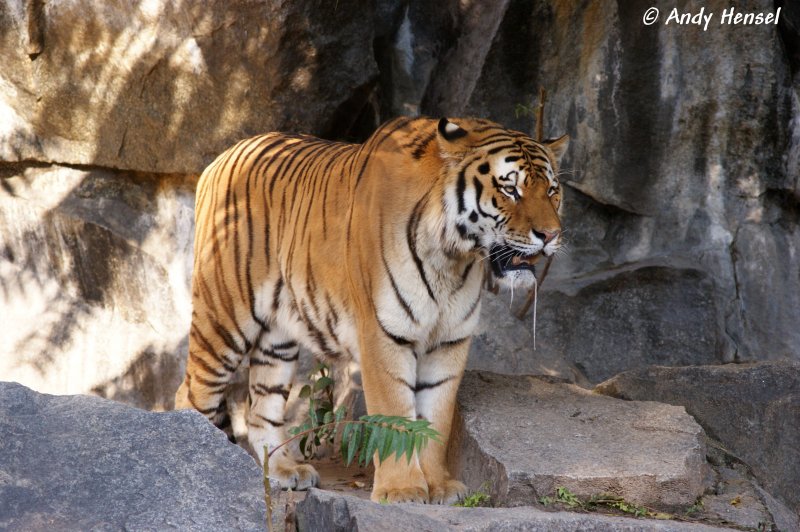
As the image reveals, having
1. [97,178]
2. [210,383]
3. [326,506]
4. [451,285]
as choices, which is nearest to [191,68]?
[97,178]

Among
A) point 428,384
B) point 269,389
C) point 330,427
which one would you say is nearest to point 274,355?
point 269,389

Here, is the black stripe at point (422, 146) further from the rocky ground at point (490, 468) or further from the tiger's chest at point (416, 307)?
the rocky ground at point (490, 468)

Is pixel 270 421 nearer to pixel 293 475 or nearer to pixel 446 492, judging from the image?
pixel 293 475

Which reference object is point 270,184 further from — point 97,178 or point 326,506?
point 326,506

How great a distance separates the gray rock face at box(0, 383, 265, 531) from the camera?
Result: 2418mm

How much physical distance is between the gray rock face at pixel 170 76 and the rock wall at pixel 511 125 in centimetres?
1

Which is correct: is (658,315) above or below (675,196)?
below

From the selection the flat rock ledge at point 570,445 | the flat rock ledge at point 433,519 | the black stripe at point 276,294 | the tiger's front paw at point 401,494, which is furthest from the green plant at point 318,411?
the flat rock ledge at point 433,519

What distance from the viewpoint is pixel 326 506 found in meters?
2.58

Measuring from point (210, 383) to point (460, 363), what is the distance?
1.31m

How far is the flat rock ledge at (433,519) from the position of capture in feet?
8.43

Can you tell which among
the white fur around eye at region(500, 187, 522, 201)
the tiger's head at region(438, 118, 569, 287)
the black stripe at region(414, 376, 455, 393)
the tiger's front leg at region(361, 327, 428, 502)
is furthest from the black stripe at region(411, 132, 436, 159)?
the black stripe at region(414, 376, 455, 393)

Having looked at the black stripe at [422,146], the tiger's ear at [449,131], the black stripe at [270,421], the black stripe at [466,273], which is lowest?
the black stripe at [270,421]

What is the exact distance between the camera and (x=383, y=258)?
3982 millimetres
